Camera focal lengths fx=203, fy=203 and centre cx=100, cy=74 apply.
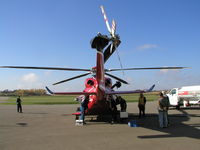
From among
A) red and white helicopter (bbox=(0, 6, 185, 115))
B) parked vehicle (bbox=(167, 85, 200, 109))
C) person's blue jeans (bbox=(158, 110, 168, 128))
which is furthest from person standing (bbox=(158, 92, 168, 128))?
parked vehicle (bbox=(167, 85, 200, 109))

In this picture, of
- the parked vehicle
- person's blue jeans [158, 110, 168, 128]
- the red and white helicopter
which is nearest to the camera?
the red and white helicopter

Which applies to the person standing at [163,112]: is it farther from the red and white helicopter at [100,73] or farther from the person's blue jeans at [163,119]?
the red and white helicopter at [100,73]

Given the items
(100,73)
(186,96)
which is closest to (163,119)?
(100,73)

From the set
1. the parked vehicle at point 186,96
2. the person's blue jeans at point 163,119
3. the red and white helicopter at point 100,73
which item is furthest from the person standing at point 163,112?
the parked vehicle at point 186,96

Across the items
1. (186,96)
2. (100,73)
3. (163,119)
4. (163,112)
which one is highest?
(100,73)

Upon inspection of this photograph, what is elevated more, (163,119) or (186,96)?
(186,96)

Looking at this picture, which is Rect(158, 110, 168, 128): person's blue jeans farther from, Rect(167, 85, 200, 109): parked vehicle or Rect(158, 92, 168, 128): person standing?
Rect(167, 85, 200, 109): parked vehicle

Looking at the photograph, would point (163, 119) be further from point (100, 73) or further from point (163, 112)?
point (100, 73)

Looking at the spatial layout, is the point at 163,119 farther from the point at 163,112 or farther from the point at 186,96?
the point at 186,96

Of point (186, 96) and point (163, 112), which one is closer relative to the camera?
point (163, 112)

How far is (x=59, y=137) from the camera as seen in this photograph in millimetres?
8273

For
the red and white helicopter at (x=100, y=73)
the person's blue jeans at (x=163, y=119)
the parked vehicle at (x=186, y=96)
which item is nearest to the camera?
the red and white helicopter at (x=100, y=73)

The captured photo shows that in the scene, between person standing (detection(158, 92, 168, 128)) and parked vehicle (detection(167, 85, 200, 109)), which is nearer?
person standing (detection(158, 92, 168, 128))

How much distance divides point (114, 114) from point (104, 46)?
4.99 m
